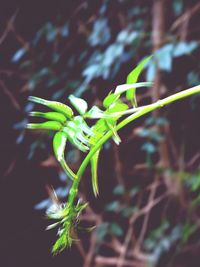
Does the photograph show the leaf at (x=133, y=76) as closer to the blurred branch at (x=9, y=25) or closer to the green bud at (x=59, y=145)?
the green bud at (x=59, y=145)

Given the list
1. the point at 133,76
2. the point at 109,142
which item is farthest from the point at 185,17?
the point at 133,76

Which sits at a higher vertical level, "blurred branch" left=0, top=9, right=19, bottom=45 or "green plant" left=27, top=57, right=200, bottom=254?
"blurred branch" left=0, top=9, right=19, bottom=45

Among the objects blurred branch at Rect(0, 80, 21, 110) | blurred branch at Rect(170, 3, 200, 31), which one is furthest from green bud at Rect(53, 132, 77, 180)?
blurred branch at Rect(0, 80, 21, 110)

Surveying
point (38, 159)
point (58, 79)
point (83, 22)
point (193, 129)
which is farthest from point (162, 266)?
point (83, 22)

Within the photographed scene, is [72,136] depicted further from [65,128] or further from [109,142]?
[109,142]

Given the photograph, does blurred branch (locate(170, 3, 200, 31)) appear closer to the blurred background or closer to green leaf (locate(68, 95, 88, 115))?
the blurred background

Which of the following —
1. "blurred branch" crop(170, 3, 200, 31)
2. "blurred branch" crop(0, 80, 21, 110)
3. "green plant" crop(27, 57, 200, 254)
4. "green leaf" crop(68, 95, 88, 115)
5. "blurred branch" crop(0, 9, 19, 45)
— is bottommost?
"green plant" crop(27, 57, 200, 254)

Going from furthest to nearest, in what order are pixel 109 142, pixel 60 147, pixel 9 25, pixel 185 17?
pixel 9 25 → pixel 109 142 → pixel 185 17 → pixel 60 147

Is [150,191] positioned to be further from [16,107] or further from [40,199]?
[16,107]
